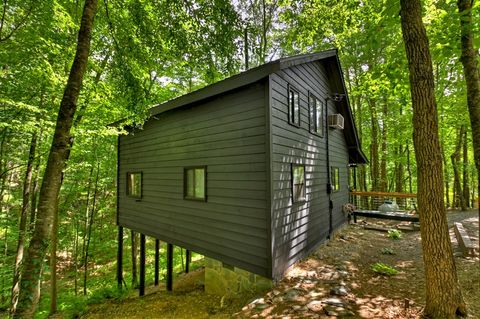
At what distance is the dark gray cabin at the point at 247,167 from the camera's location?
16.3 feet

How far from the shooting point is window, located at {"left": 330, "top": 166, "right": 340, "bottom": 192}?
8828mm

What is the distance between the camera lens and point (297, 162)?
601cm

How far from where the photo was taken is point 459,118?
11562 millimetres

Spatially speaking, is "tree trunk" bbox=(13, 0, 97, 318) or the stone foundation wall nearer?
"tree trunk" bbox=(13, 0, 97, 318)

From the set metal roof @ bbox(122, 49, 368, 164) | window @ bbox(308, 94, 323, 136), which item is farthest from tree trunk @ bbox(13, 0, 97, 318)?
window @ bbox(308, 94, 323, 136)

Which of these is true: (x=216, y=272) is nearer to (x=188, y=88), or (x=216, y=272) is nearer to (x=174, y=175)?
(x=174, y=175)

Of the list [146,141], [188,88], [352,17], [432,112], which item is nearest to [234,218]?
[432,112]

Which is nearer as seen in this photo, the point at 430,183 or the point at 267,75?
the point at 430,183

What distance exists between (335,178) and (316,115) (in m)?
2.96

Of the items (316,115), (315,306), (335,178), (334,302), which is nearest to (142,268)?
(315,306)

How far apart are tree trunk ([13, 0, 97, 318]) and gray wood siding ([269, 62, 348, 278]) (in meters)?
3.30

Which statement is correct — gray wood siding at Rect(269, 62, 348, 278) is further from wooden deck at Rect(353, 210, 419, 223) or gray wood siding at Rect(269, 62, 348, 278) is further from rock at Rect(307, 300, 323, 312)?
wooden deck at Rect(353, 210, 419, 223)

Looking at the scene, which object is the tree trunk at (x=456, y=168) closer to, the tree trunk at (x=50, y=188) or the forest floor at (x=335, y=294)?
the forest floor at (x=335, y=294)

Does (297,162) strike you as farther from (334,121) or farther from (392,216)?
(392,216)
